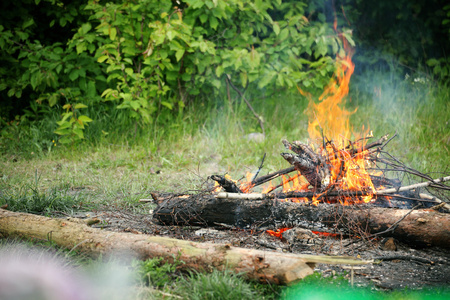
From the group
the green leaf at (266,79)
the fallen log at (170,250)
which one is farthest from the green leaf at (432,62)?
the fallen log at (170,250)

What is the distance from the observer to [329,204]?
321 centimetres

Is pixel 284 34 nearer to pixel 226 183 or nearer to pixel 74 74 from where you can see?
pixel 74 74

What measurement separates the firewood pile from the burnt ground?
0.07 m

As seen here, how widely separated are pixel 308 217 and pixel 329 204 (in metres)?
0.20

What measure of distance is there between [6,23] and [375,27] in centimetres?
670

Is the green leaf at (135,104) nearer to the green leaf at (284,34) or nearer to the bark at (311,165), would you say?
the green leaf at (284,34)

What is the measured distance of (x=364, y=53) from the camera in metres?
8.00

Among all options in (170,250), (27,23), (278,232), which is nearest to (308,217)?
(278,232)

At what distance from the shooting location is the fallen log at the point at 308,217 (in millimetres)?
2959

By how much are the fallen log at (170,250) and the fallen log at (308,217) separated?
757mm

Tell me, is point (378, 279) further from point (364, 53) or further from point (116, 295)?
point (364, 53)

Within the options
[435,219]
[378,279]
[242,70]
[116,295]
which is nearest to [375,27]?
[242,70]

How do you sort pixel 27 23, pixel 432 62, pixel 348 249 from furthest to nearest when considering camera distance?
pixel 432 62
pixel 27 23
pixel 348 249

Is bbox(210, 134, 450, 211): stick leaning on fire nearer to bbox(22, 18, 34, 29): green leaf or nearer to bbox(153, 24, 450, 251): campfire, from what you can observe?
bbox(153, 24, 450, 251): campfire
